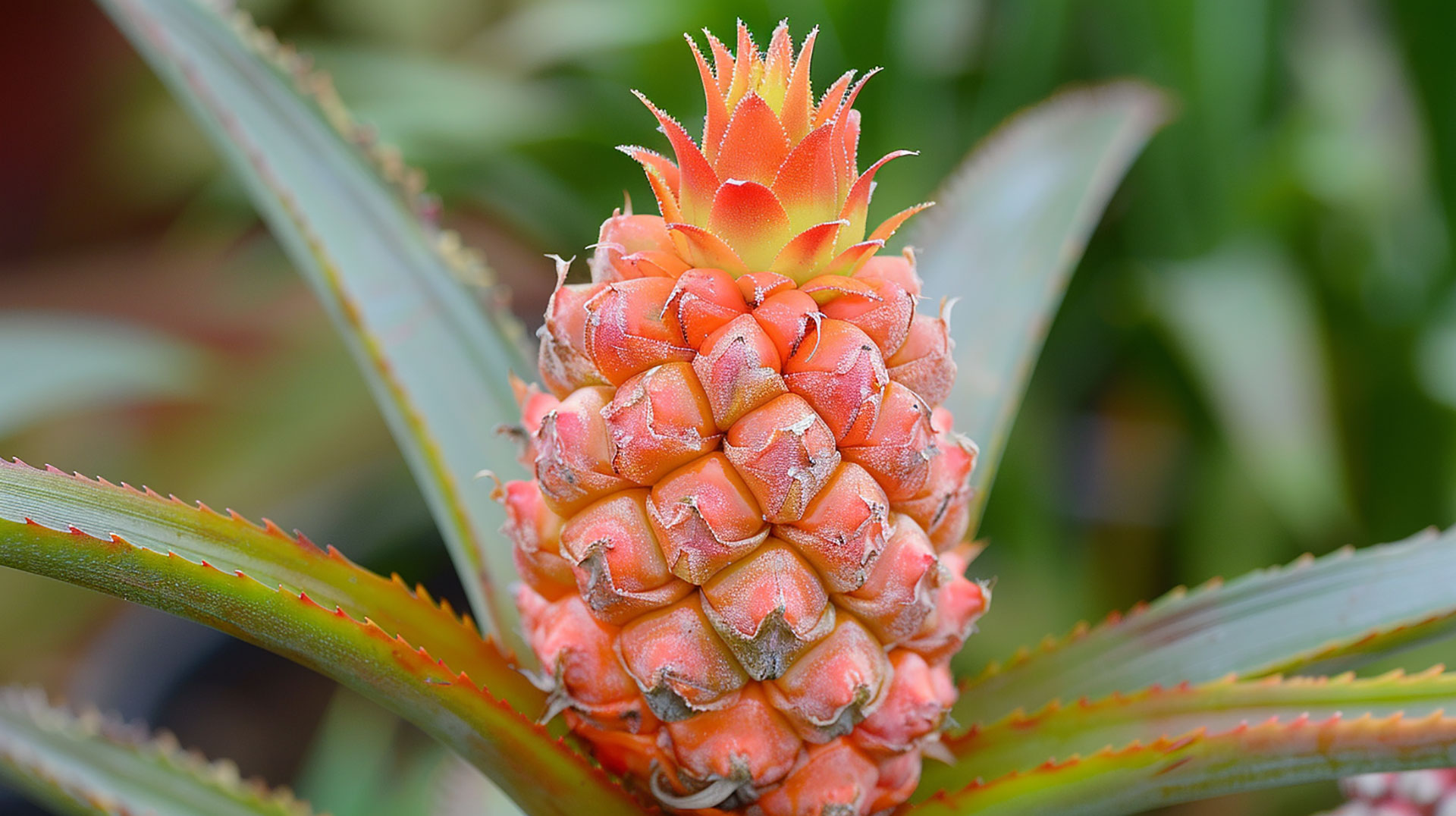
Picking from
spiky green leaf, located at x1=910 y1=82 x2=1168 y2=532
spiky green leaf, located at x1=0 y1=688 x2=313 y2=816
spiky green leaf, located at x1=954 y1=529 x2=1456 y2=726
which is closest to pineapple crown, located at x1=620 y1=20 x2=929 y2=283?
spiky green leaf, located at x1=910 y1=82 x2=1168 y2=532

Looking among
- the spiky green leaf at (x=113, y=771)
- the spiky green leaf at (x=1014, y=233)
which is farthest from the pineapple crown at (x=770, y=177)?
the spiky green leaf at (x=113, y=771)

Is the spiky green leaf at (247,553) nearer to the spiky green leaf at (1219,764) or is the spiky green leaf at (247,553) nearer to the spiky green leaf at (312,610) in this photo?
the spiky green leaf at (312,610)

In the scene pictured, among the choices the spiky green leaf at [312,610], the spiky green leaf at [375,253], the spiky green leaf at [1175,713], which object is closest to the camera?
the spiky green leaf at [312,610]

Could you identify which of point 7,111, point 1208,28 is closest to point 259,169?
point 1208,28

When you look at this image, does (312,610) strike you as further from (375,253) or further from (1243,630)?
(1243,630)

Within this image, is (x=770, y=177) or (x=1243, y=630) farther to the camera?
(x=1243, y=630)

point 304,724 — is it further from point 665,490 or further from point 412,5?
point 412,5

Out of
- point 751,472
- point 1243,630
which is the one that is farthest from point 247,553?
point 1243,630
